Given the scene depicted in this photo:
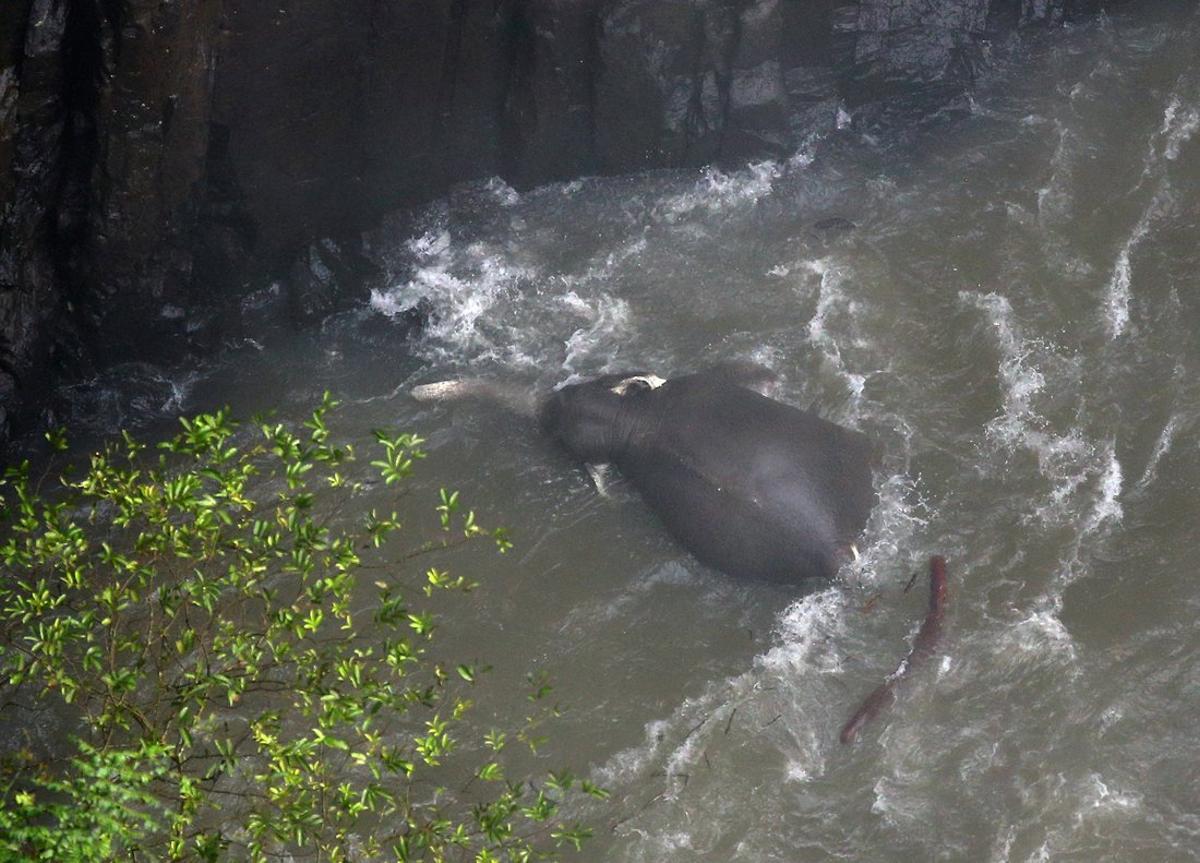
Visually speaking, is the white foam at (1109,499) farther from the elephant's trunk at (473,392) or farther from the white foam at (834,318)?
the elephant's trunk at (473,392)

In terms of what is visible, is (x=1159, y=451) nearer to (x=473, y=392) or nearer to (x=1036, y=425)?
(x=1036, y=425)

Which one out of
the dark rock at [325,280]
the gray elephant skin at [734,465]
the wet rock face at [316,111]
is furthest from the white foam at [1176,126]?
the dark rock at [325,280]

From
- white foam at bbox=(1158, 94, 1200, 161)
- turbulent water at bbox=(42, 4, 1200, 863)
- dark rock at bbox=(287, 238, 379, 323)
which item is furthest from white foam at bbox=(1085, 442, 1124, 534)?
dark rock at bbox=(287, 238, 379, 323)

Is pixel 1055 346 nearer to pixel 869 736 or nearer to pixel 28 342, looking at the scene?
pixel 869 736

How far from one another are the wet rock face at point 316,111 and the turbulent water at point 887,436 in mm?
544

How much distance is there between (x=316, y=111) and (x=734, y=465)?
7.18 metres

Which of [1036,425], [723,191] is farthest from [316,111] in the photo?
[1036,425]

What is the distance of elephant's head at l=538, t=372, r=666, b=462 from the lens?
591 inches

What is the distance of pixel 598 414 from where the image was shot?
49.4 ft

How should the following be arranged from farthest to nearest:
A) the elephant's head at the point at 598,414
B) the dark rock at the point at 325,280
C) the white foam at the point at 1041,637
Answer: the dark rock at the point at 325,280 < the elephant's head at the point at 598,414 < the white foam at the point at 1041,637

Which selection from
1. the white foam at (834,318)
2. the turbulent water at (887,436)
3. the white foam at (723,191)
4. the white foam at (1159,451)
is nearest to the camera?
the turbulent water at (887,436)

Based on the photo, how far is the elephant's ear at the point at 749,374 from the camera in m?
15.5

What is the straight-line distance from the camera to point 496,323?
17062mm

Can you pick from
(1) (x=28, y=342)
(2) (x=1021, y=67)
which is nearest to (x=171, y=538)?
(1) (x=28, y=342)
